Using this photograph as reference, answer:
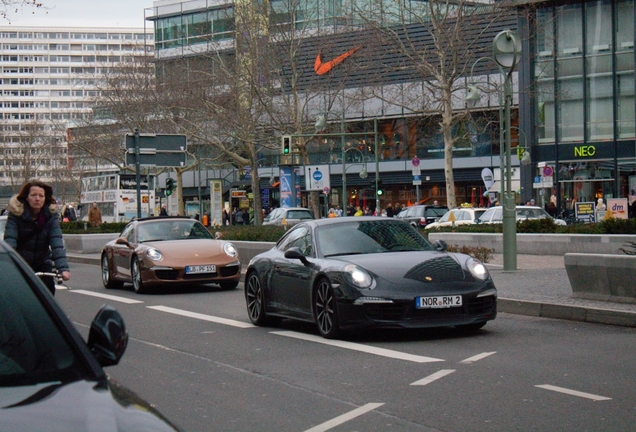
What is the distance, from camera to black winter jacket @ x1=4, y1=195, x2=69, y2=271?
9.92 m

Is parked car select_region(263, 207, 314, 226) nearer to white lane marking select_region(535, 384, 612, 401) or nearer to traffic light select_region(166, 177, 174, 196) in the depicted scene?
traffic light select_region(166, 177, 174, 196)

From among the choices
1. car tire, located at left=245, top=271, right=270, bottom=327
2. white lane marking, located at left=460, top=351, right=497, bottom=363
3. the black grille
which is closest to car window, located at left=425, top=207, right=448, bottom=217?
car tire, located at left=245, top=271, right=270, bottom=327

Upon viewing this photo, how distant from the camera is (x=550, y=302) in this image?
13.8 metres

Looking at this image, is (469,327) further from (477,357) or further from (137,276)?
(137,276)

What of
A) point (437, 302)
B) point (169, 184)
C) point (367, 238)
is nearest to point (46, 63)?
point (169, 184)

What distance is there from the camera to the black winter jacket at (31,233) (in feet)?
32.6

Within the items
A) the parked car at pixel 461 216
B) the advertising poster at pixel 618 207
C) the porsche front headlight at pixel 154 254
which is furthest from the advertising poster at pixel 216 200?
the porsche front headlight at pixel 154 254

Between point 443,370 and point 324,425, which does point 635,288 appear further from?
point 324,425

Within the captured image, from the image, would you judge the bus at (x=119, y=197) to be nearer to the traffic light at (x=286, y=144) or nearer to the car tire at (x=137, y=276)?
the traffic light at (x=286, y=144)

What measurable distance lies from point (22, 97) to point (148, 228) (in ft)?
553

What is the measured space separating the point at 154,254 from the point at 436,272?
8701 mm

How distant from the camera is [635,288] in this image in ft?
43.8

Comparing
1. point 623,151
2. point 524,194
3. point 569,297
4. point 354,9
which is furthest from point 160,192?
point 569,297

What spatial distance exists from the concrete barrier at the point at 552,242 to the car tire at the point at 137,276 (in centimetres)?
1117
